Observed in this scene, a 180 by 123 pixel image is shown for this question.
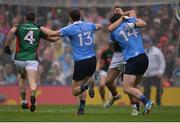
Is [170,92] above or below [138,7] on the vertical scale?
below

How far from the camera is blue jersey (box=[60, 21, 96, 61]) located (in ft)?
58.4

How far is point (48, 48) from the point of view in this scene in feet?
92.4

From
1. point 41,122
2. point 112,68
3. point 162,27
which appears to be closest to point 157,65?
point 162,27

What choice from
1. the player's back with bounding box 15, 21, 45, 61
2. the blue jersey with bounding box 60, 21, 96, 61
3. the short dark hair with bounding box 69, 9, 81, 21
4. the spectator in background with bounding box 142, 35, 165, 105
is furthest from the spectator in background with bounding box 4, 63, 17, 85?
the short dark hair with bounding box 69, 9, 81, 21

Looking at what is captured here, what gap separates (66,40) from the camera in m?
28.1

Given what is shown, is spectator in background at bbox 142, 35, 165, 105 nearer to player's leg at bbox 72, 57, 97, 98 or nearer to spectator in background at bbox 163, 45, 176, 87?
spectator in background at bbox 163, 45, 176, 87

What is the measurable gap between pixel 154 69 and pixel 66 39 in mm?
3622

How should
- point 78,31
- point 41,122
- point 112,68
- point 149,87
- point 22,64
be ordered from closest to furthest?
point 41,122
point 78,31
point 22,64
point 112,68
point 149,87

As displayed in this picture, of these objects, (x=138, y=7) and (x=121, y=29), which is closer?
(x=121, y=29)

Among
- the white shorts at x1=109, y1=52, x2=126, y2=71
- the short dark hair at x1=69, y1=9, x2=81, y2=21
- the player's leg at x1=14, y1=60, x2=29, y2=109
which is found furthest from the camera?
the white shorts at x1=109, y1=52, x2=126, y2=71

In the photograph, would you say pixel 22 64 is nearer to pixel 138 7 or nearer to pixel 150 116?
pixel 150 116

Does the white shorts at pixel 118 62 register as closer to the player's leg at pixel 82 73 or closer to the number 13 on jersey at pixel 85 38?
the player's leg at pixel 82 73

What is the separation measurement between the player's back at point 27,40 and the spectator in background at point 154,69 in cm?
768

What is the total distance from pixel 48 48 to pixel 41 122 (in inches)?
535
